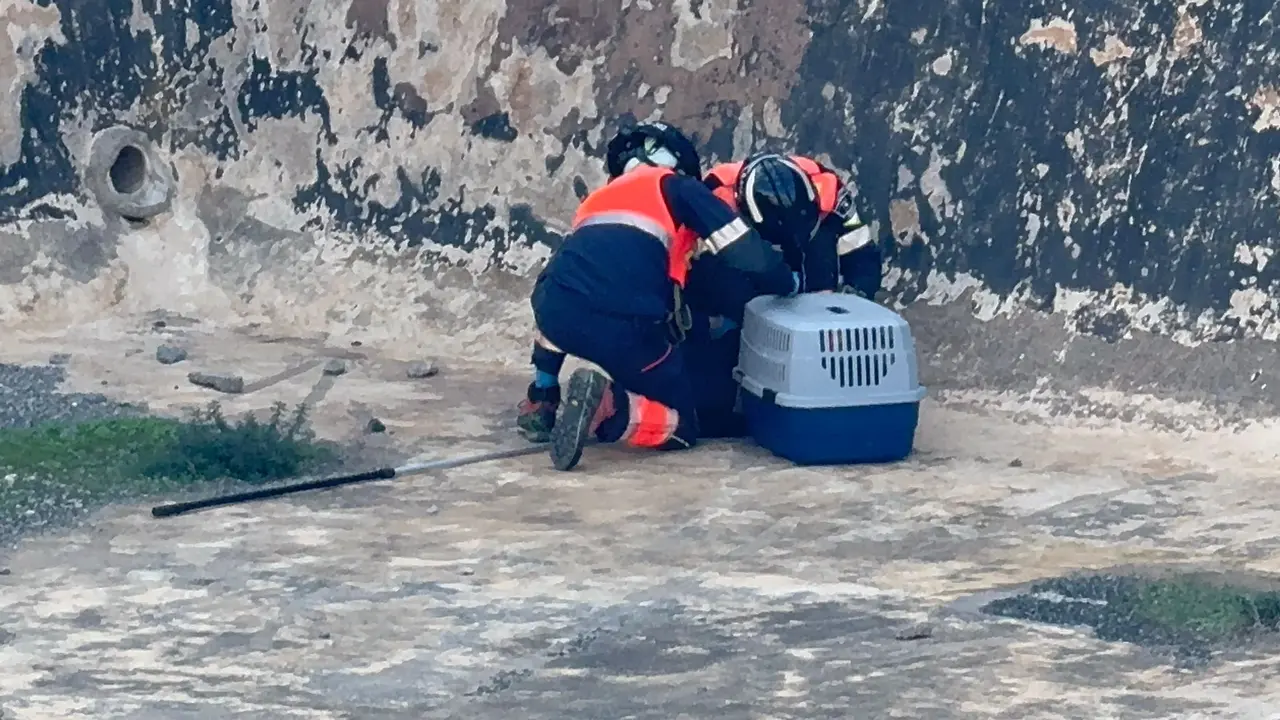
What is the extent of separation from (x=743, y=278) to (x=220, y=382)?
66.9 inches

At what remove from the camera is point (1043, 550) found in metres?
3.93

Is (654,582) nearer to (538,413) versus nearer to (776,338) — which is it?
(776,338)

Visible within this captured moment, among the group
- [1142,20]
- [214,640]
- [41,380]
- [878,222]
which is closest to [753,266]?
[878,222]

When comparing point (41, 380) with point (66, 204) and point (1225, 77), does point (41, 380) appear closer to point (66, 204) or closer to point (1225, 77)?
point (66, 204)

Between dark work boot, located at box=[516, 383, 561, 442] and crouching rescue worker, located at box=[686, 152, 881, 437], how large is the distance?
400 mm

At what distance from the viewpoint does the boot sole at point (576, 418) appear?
4.64m

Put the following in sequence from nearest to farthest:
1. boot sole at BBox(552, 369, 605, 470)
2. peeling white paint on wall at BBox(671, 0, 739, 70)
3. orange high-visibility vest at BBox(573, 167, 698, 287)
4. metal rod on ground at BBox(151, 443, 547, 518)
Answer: metal rod on ground at BBox(151, 443, 547, 518)
boot sole at BBox(552, 369, 605, 470)
orange high-visibility vest at BBox(573, 167, 698, 287)
peeling white paint on wall at BBox(671, 0, 739, 70)

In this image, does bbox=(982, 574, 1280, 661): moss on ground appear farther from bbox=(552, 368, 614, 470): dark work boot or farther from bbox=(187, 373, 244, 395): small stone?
bbox=(187, 373, 244, 395): small stone

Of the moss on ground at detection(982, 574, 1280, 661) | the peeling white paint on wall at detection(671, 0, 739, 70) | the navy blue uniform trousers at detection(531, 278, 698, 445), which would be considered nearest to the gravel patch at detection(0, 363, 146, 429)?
the navy blue uniform trousers at detection(531, 278, 698, 445)

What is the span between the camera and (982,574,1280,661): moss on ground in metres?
3.26

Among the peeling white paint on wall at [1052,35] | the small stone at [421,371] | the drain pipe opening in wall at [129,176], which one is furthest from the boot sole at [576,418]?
the drain pipe opening in wall at [129,176]

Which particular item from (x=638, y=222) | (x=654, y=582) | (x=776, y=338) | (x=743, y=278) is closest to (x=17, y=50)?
(x=638, y=222)

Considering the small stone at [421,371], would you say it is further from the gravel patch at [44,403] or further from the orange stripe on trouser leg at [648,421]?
the orange stripe on trouser leg at [648,421]

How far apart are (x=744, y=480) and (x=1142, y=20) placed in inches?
74.3
